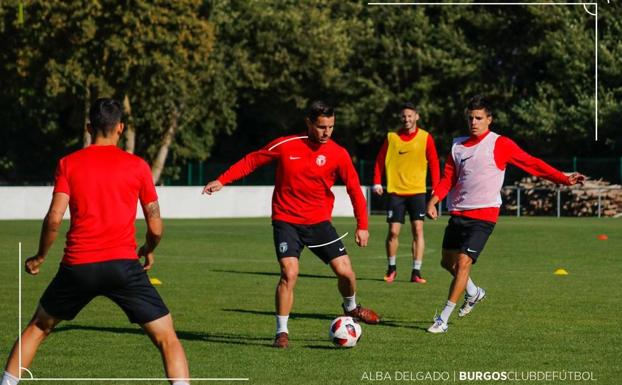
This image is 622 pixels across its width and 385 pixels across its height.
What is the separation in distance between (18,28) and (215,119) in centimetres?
1233

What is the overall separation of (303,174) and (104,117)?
3.76m


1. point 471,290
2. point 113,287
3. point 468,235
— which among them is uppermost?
point 113,287

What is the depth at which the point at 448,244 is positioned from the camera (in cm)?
1234

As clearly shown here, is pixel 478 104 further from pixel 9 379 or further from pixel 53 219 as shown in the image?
pixel 9 379

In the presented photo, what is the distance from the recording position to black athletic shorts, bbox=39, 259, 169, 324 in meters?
7.57

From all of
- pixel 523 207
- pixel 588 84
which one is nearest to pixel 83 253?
pixel 523 207

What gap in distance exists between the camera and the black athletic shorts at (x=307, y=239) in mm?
11180

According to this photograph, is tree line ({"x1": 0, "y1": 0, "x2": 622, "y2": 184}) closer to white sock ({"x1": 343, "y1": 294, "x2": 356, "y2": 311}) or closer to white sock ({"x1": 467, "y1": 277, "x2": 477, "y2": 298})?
white sock ({"x1": 467, "y1": 277, "x2": 477, "y2": 298})

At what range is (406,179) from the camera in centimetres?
1792

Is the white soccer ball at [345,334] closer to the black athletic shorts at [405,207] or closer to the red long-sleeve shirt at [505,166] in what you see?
the red long-sleeve shirt at [505,166]

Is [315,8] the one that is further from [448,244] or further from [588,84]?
[448,244]

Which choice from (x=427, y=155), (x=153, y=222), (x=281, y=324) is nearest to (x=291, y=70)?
(x=427, y=155)

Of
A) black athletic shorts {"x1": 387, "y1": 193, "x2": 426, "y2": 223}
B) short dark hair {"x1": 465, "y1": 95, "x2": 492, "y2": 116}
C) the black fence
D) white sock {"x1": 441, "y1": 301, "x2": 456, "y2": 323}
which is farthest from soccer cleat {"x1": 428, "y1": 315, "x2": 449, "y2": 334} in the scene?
the black fence

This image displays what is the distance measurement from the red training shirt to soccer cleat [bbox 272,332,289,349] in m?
3.37
